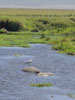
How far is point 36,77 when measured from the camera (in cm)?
3250

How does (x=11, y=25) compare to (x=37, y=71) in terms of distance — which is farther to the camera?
(x=11, y=25)

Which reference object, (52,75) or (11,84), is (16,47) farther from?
(11,84)

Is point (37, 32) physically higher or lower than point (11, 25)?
lower

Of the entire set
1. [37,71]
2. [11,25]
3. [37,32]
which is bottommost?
[37,32]

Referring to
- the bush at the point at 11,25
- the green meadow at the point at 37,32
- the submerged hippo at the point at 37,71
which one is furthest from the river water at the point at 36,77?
the bush at the point at 11,25

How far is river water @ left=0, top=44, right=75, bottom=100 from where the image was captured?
86.7ft

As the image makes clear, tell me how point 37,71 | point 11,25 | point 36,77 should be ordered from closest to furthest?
point 36,77 → point 37,71 → point 11,25

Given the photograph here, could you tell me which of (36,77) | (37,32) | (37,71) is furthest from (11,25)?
(36,77)

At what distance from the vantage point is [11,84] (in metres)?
29.5

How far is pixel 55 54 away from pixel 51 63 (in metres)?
8.54

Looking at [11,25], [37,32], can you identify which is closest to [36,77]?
[37,32]

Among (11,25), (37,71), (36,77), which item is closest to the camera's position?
(36,77)

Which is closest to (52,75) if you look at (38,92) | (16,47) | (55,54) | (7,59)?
(38,92)

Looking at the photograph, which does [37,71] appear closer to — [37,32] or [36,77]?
[36,77]
